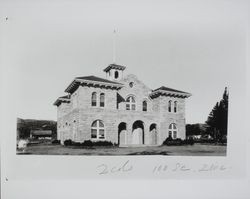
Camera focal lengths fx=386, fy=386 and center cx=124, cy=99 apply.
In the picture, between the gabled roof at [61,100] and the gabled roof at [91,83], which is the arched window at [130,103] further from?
the gabled roof at [61,100]

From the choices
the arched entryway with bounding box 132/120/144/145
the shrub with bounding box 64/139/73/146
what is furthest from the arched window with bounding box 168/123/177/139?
the shrub with bounding box 64/139/73/146

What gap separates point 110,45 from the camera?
2906mm

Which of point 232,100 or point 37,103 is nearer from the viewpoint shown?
point 37,103

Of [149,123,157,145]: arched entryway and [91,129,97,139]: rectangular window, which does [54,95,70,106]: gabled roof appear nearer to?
[91,129,97,139]: rectangular window

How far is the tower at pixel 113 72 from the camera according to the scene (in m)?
2.85

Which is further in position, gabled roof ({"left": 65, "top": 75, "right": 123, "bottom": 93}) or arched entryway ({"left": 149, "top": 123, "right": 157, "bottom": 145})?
arched entryway ({"left": 149, "top": 123, "right": 157, "bottom": 145})

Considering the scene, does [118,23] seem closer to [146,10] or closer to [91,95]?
[146,10]

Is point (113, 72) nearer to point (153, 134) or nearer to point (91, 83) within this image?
point (91, 83)

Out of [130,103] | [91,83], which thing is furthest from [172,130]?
[91,83]

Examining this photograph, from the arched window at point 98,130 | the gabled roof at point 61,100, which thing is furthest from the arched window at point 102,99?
the gabled roof at point 61,100

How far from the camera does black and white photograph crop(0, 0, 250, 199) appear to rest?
9.27 ft

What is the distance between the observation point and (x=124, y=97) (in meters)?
2.99
